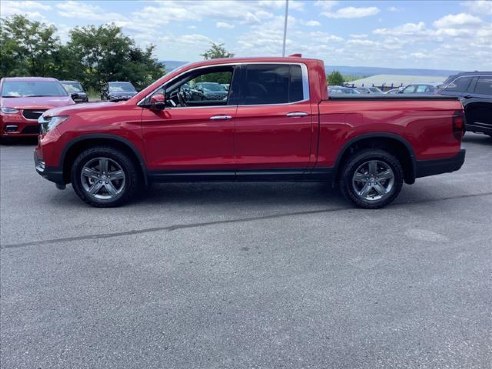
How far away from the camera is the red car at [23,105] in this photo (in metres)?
10.5

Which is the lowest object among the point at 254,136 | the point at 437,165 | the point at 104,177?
the point at 104,177

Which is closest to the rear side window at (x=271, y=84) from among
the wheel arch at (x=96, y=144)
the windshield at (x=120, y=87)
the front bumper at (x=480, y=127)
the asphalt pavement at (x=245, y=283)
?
the asphalt pavement at (x=245, y=283)

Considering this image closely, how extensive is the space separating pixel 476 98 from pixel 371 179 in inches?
278

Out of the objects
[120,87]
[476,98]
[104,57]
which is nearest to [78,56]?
[104,57]

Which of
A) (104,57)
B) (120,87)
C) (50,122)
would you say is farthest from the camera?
(104,57)

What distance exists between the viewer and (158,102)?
17.6 ft

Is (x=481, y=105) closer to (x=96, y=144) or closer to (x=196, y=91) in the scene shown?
(x=196, y=91)

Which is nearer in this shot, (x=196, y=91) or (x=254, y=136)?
(x=254, y=136)

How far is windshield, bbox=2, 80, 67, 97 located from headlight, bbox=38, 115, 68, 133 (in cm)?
640

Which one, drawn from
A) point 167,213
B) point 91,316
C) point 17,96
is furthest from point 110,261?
point 17,96

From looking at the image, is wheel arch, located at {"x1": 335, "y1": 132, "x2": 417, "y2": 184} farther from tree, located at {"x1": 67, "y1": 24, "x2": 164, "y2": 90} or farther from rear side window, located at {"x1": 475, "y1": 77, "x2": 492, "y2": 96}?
tree, located at {"x1": 67, "y1": 24, "x2": 164, "y2": 90}

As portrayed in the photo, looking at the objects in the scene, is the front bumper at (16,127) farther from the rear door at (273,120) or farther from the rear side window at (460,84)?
the rear side window at (460,84)

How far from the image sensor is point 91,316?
3221 mm

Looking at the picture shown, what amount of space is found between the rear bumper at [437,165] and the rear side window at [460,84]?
6.79 metres
